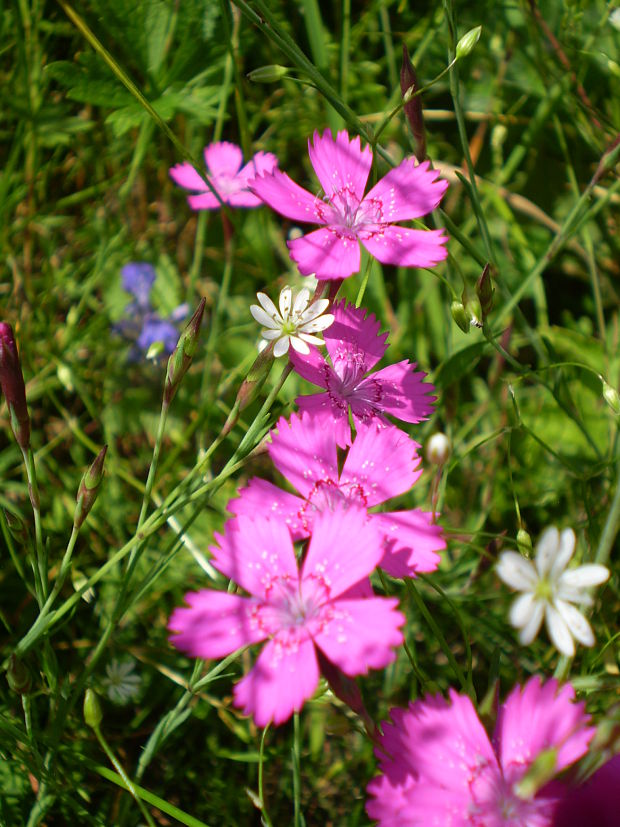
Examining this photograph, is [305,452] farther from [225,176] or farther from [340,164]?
[225,176]

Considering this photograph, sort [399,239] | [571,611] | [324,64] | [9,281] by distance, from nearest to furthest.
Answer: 1. [571,611]
2. [399,239]
3. [324,64]
4. [9,281]

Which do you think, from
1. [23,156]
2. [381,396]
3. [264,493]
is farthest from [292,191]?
[23,156]

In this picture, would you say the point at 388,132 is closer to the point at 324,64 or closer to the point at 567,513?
the point at 324,64

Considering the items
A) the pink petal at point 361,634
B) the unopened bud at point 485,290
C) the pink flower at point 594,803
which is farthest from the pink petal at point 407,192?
the pink flower at point 594,803

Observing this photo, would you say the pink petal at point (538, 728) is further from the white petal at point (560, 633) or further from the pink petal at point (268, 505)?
the pink petal at point (268, 505)

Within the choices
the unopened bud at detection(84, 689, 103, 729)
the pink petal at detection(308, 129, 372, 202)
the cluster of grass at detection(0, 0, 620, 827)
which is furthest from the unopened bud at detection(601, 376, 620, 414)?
the unopened bud at detection(84, 689, 103, 729)

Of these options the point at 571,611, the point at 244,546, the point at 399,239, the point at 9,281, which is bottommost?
the point at 9,281

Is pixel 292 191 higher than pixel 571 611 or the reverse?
higher

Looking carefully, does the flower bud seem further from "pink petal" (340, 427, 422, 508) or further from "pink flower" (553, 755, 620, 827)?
"pink flower" (553, 755, 620, 827)
